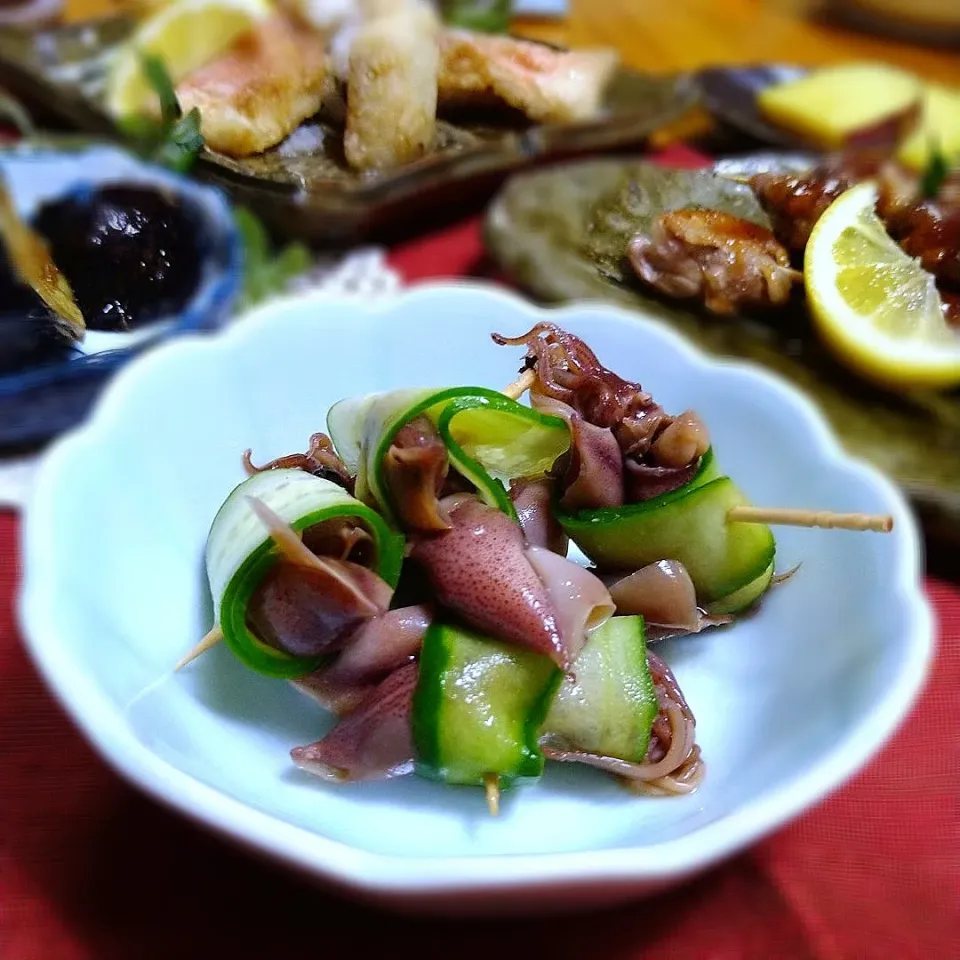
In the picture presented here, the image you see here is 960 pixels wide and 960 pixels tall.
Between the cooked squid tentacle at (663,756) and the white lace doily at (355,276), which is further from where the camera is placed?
the white lace doily at (355,276)

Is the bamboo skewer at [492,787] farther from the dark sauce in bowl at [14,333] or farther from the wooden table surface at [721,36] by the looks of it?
the wooden table surface at [721,36]

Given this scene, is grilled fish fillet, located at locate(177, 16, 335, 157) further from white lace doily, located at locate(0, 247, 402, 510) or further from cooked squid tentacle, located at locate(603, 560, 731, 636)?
white lace doily, located at locate(0, 247, 402, 510)

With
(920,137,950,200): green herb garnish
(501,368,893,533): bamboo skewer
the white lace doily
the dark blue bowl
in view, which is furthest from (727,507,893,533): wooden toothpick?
the white lace doily

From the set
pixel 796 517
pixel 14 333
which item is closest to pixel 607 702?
pixel 796 517

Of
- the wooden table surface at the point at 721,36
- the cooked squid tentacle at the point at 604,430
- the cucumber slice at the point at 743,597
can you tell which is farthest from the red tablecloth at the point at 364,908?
the wooden table surface at the point at 721,36

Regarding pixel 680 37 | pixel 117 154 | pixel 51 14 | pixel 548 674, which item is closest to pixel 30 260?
pixel 548 674

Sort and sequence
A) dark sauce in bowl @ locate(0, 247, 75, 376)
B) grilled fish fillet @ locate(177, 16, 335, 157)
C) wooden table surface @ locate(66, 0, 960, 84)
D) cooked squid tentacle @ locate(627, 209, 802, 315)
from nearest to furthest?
grilled fish fillet @ locate(177, 16, 335, 157) → cooked squid tentacle @ locate(627, 209, 802, 315) → dark sauce in bowl @ locate(0, 247, 75, 376) → wooden table surface @ locate(66, 0, 960, 84)
